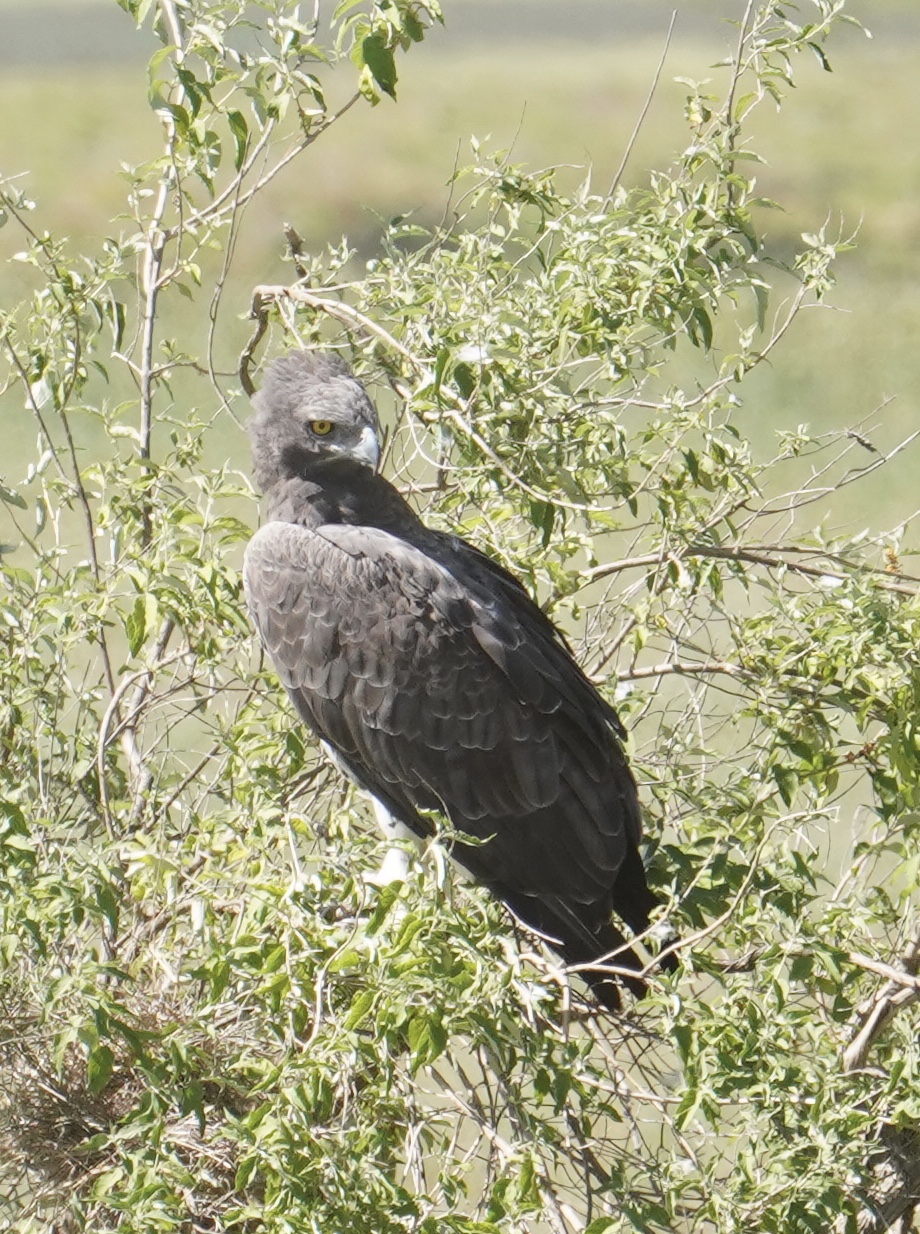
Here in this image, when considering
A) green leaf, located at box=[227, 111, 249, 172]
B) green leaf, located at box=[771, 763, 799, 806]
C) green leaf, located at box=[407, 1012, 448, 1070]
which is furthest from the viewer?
green leaf, located at box=[771, 763, 799, 806]

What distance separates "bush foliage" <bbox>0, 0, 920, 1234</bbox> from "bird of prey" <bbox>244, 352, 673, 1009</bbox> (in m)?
0.14

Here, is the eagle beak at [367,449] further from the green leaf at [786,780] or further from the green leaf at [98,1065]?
the green leaf at [98,1065]

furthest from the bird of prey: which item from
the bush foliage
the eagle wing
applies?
the bush foliage

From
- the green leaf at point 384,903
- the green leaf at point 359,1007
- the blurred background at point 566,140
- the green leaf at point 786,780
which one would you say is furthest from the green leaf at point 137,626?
the blurred background at point 566,140

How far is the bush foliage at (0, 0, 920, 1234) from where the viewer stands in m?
2.46

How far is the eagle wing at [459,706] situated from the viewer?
3660 millimetres

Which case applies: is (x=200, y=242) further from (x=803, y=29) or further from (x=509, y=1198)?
(x=509, y=1198)

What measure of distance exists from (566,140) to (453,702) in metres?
7.04

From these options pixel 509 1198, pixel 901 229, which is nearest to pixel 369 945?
pixel 509 1198

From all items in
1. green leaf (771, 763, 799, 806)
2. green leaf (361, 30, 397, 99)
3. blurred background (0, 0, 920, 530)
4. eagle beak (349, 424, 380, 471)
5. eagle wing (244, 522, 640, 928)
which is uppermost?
blurred background (0, 0, 920, 530)

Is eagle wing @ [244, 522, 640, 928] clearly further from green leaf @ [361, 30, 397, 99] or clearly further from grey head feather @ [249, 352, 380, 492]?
A: green leaf @ [361, 30, 397, 99]

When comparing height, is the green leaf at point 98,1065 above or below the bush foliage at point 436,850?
below

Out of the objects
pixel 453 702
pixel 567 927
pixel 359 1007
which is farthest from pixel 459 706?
pixel 359 1007

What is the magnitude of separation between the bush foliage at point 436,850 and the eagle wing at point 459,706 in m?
0.15
